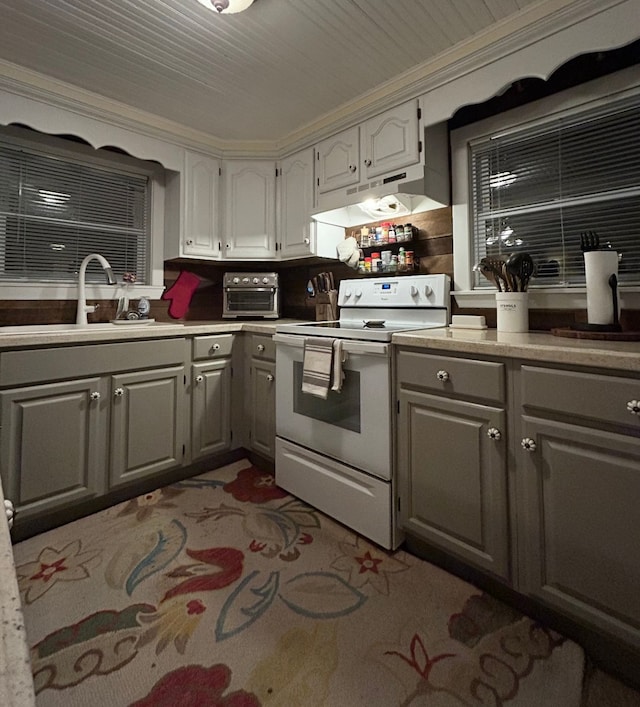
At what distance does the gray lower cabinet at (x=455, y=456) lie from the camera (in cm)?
135

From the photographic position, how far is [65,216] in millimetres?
2451

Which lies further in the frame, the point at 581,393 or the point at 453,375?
the point at 453,375

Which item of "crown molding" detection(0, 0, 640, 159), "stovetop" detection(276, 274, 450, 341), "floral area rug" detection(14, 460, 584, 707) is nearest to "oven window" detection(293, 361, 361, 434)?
"stovetop" detection(276, 274, 450, 341)

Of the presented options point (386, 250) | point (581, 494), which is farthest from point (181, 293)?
point (581, 494)

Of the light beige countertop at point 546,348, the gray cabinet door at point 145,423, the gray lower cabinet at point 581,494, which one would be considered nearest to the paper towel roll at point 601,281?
the light beige countertop at point 546,348

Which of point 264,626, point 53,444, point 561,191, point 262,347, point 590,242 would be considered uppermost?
point 561,191

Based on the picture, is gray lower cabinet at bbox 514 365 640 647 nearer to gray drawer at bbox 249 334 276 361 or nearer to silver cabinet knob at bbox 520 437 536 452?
silver cabinet knob at bbox 520 437 536 452

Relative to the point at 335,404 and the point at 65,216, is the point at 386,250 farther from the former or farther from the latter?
the point at 65,216

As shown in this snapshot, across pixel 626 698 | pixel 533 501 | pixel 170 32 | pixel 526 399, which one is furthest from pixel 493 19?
pixel 626 698

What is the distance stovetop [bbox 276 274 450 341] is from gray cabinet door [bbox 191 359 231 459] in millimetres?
551

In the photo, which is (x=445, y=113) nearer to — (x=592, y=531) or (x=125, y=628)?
(x=592, y=531)

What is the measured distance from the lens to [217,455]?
2.51 metres

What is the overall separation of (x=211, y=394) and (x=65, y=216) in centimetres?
146

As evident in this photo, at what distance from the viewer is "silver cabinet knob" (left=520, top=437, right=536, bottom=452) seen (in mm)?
1249
